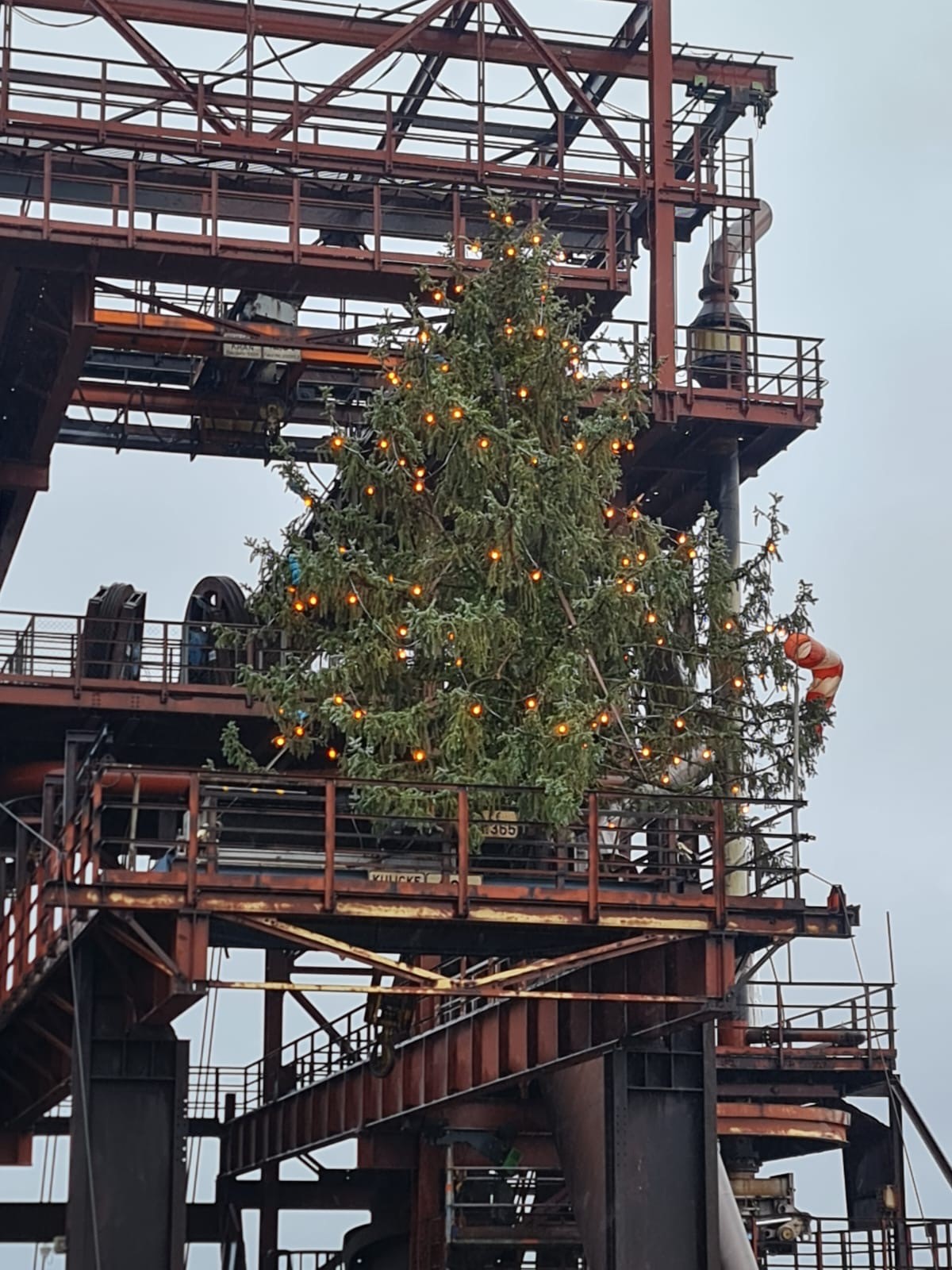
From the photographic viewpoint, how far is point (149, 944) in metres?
26.4

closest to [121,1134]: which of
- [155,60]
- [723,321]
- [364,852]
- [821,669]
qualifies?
Result: [364,852]

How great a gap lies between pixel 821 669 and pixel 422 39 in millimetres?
15997

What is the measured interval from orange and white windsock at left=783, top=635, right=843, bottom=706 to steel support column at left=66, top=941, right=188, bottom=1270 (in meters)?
14.9

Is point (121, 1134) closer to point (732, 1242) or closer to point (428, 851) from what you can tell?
point (428, 851)

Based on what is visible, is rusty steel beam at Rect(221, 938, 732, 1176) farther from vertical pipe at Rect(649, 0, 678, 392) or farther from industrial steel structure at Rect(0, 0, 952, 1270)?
vertical pipe at Rect(649, 0, 678, 392)

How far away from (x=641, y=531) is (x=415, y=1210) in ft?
45.4

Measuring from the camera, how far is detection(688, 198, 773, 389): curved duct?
48.7m

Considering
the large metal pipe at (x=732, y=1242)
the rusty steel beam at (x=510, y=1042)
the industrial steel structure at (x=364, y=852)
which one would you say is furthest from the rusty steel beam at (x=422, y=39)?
the large metal pipe at (x=732, y=1242)

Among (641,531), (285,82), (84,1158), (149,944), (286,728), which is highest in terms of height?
(285,82)

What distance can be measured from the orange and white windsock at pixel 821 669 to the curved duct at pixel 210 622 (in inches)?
406

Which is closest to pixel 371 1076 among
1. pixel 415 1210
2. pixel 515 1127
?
pixel 515 1127

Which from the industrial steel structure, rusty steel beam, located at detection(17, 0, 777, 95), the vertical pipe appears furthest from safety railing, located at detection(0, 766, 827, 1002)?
rusty steel beam, located at detection(17, 0, 777, 95)

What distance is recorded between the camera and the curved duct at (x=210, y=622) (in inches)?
1779

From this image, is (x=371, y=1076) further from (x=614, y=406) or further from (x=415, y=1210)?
(x=614, y=406)
